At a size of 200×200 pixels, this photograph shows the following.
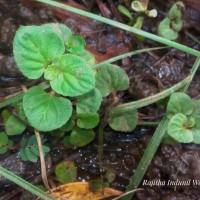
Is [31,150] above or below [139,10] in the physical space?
below

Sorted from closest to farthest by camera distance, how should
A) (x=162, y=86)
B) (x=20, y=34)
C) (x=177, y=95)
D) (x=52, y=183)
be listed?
(x=20, y=34) → (x=177, y=95) → (x=52, y=183) → (x=162, y=86)

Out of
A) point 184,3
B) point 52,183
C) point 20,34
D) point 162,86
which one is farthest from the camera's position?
point 184,3

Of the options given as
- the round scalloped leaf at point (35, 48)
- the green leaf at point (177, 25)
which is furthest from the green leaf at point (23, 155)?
the green leaf at point (177, 25)

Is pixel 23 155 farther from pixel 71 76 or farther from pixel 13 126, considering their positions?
pixel 71 76

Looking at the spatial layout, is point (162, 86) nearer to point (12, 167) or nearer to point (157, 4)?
point (157, 4)

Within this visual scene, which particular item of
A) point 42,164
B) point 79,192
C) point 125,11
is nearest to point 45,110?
point 42,164

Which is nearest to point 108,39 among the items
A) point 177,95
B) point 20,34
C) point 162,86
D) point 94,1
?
point 94,1

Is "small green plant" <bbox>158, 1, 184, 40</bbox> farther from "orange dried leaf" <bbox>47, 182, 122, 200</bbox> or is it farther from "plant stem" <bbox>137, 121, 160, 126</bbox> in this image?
"orange dried leaf" <bbox>47, 182, 122, 200</bbox>
